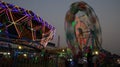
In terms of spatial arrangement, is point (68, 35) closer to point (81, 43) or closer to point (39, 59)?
point (81, 43)

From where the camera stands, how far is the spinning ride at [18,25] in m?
41.2

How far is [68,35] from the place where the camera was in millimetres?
22172

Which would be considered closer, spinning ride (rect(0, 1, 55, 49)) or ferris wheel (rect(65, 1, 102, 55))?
ferris wheel (rect(65, 1, 102, 55))

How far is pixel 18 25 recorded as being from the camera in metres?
43.6

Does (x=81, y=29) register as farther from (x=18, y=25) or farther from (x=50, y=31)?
(x=50, y=31)

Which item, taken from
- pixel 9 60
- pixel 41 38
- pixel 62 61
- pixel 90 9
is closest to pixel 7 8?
pixel 41 38

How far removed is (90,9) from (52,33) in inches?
1306

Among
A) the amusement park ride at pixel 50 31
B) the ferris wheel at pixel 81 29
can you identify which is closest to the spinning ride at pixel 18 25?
the amusement park ride at pixel 50 31

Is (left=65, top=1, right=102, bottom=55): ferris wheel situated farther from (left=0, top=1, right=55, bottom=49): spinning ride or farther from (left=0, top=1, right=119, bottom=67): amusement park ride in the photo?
(left=0, top=1, right=55, bottom=49): spinning ride

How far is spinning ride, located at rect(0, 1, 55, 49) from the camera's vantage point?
41219 millimetres

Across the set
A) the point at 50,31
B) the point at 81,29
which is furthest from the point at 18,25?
the point at 81,29

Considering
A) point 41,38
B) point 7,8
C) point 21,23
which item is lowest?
point 41,38

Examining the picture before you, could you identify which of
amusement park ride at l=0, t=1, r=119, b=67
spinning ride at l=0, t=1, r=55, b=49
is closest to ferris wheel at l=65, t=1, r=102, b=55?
amusement park ride at l=0, t=1, r=119, b=67

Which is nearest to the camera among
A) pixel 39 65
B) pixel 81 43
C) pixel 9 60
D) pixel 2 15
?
pixel 9 60
